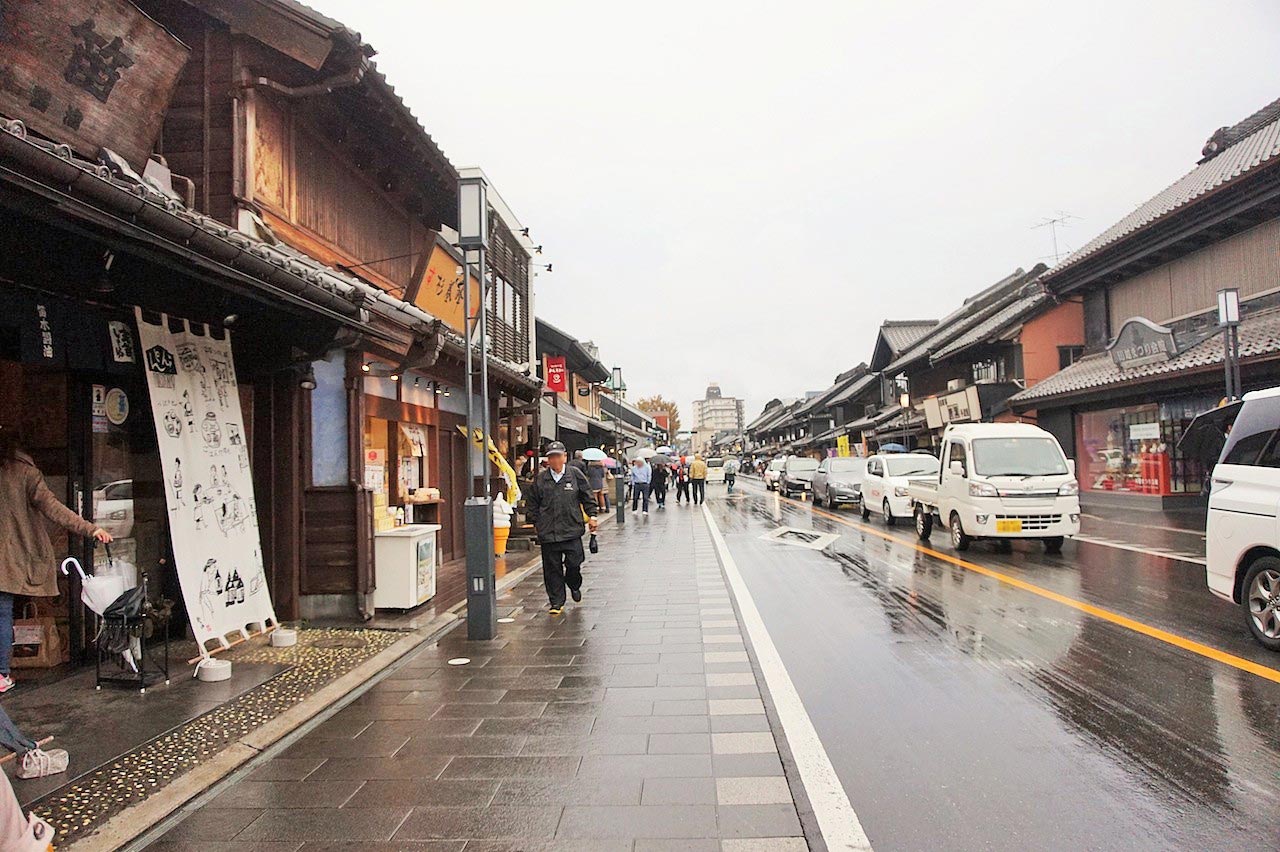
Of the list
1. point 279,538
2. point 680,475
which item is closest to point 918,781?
point 279,538

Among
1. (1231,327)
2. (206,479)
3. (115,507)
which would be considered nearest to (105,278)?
(206,479)

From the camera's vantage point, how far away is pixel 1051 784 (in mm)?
4074

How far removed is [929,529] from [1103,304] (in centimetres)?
1526

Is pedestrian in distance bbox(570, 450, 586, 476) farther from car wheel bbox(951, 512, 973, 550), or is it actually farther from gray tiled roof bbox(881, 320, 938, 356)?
gray tiled roof bbox(881, 320, 938, 356)

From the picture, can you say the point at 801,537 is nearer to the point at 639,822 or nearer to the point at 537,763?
the point at 537,763

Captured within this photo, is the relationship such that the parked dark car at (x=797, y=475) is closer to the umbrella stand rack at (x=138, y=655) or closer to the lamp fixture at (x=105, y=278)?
the umbrella stand rack at (x=138, y=655)

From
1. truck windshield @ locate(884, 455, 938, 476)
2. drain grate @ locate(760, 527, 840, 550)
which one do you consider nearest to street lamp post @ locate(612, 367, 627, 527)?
drain grate @ locate(760, 527, 840, 550)

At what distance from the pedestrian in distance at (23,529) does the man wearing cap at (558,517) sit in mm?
4765

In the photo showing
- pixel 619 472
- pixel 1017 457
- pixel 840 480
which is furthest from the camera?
pixel 619 472

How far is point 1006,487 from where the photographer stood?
42.9 ft

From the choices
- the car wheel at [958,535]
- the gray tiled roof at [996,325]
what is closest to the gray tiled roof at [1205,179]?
the gray tiled roof at [996,325]

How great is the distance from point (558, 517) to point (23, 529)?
5.13 m

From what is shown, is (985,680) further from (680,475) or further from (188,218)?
(680,475)

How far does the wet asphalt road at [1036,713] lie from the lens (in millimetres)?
3689
